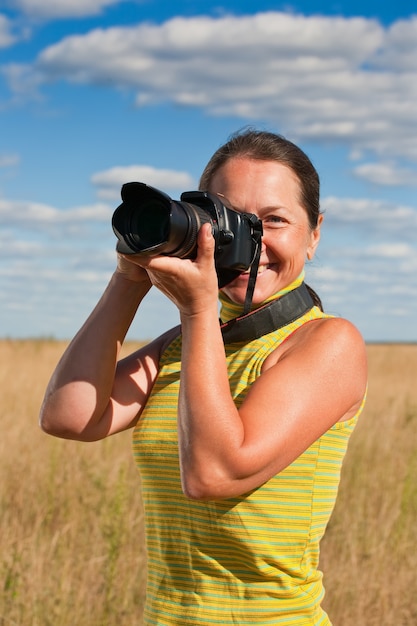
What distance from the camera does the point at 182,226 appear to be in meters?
1.38

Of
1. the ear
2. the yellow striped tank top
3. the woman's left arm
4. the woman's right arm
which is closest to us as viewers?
the woman's left arm

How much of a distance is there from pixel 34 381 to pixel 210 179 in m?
6.03

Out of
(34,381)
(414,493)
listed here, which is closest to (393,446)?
(414,493)

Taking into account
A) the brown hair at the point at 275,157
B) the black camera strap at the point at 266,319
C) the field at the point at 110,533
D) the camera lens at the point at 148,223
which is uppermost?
the brown hair at the point at 275,157

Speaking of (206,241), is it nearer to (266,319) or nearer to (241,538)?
(266,319)

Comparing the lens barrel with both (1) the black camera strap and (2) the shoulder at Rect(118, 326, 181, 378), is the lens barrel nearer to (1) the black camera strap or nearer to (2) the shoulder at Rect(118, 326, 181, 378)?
(1) the black camera strap

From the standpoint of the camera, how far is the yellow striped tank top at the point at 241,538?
4.67ft

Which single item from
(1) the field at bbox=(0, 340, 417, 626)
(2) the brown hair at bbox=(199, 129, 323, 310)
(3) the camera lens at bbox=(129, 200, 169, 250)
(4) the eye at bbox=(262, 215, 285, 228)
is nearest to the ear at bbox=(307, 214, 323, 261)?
(2) the brown hair at bbox=(199, 129, 323, 310)

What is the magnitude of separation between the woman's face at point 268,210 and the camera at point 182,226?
52 mm

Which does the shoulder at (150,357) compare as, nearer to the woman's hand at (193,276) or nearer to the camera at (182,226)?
the camera at (182,226)

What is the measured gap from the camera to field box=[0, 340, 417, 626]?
9.90 ft

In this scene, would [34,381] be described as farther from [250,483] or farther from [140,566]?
[250,483]

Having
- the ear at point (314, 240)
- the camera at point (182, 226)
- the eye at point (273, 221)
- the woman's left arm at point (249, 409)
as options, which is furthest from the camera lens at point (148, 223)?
the ear at point (314, 240)

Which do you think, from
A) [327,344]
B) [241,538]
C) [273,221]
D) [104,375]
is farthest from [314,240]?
[241,538]
